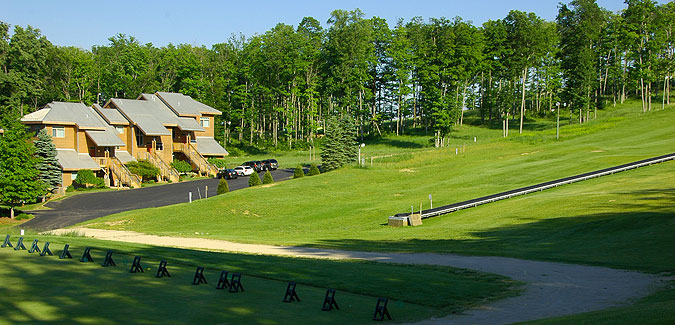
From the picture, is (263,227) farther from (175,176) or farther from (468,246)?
(175,176)

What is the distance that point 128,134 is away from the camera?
243 ft

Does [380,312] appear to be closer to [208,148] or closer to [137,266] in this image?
[137,266]

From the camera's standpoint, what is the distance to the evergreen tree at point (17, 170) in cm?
4909

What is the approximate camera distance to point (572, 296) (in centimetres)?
1698

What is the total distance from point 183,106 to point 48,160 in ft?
84.0

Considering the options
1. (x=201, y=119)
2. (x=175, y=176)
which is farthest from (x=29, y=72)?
(x=175, y=176)

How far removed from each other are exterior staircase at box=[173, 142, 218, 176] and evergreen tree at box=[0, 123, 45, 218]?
2525 centimetres

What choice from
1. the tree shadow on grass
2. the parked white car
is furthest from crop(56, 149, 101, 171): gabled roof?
the tree shadow on grass

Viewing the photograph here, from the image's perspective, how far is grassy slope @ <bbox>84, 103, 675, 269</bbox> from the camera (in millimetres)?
31766

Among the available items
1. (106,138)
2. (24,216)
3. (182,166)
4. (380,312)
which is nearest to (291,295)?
(380,312)

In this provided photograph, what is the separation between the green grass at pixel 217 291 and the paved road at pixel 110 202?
27.1m

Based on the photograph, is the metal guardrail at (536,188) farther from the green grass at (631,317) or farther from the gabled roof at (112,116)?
the gabled roof at (112,116)

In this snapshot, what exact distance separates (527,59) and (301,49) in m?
40.0

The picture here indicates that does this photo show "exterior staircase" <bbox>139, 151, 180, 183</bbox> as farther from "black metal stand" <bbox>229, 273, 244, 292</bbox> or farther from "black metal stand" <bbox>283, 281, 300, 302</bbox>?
"black metal stand" <bbox>283, 281, 300, 302</bbox>
